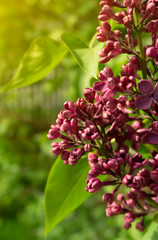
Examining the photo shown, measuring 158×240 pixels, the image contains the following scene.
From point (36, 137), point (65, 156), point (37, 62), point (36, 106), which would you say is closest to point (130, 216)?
point (65, 156)

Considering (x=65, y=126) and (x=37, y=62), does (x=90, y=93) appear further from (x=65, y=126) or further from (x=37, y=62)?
(x=37, y=62)

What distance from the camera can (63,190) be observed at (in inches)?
36.3

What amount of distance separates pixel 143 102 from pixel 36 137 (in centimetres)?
322

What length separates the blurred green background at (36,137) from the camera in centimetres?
246

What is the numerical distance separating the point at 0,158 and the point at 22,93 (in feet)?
7.30

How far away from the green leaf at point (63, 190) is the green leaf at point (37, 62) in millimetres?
269

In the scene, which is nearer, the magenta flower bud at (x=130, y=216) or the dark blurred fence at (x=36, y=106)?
the magenta flower bud at (x=130, y=216)

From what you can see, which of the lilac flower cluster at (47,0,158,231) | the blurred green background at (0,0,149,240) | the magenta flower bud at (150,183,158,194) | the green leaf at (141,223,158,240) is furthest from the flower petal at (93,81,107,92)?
the blurred green background at (0,0,149,240)

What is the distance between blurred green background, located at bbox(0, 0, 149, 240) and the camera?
96.7 inches

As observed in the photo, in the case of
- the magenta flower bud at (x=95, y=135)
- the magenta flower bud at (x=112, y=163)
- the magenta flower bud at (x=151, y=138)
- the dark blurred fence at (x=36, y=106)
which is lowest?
the dark blurred fence at (x=36, y=106)

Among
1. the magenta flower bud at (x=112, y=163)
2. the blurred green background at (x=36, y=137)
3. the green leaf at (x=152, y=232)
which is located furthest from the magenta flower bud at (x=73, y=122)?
the blurred green background at (x=36, y=137)

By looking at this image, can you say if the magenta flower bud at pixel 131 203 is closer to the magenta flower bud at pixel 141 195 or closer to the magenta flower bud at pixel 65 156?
the magenta flower bud at pixel 141 195

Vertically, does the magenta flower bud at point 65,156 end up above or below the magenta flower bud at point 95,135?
below

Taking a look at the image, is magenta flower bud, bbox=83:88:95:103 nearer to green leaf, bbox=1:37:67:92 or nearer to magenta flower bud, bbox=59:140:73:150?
magenta flower bud, bbox=59:140:73:150
